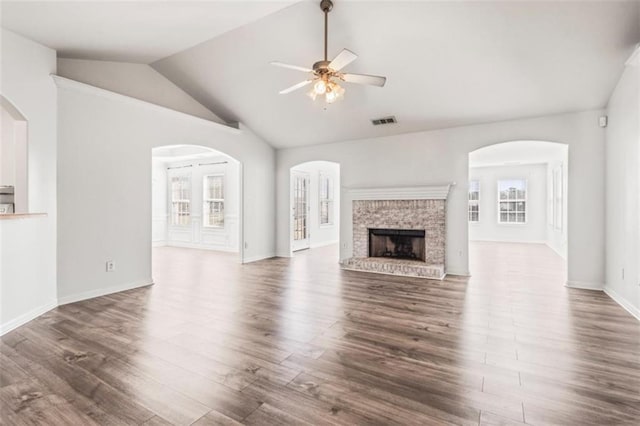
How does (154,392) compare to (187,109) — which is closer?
(154,392)

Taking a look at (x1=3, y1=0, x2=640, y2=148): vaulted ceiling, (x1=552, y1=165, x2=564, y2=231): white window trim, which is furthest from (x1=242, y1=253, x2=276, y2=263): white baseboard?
(x1=552, y1=165, x2=564, y2=231): white window trim

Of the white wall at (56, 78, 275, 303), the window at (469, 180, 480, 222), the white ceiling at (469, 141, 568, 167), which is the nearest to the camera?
the white wall at (56, 78, 275, 303)

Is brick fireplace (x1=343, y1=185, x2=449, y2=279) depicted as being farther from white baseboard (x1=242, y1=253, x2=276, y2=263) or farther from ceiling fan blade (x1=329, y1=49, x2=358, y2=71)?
ceiling fan blade (x1=329, y1=49, x2=358, y2=71)

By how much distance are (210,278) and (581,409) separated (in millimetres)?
4903

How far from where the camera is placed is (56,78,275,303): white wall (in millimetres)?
4086

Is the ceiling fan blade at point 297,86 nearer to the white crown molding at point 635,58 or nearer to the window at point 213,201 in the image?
the white crown molding at point 635,58

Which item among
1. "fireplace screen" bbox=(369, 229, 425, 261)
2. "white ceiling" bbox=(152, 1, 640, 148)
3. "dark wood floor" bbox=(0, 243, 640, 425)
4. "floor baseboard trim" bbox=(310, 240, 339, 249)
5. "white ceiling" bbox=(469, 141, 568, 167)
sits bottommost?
"dark wood floor" bbox=(0, 243, 640, 425)

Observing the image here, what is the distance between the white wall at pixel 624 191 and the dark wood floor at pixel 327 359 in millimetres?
323

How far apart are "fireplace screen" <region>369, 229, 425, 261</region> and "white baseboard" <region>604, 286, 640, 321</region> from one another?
2698mm

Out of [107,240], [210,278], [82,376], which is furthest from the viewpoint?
[210,278]

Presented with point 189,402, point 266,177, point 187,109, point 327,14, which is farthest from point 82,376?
point 266,177

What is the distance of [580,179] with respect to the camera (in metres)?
4.83

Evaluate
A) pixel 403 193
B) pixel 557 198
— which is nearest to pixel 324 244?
pixel 403 193

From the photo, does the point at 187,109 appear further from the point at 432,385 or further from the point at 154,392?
the point at 432,385
